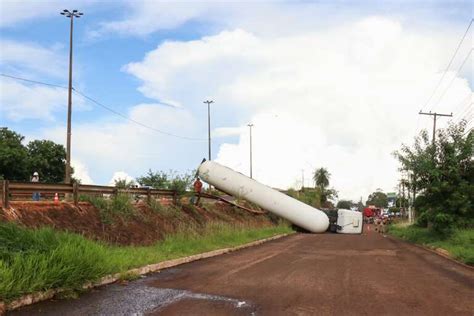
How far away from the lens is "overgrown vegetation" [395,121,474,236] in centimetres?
2383

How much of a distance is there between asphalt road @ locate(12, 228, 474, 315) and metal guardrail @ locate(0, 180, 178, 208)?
4790 millimetres

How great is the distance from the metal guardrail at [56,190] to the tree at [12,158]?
46.7 m

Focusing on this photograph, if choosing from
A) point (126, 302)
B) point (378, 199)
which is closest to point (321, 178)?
point (378, 199)

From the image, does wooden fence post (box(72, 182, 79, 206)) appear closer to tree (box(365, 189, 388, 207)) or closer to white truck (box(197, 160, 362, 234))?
white truck (box(197, 160, 362, 234))

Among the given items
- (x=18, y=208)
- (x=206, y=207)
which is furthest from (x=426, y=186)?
(x=18, y=208)

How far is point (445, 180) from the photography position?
24.8 m

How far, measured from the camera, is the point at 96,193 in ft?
58.9

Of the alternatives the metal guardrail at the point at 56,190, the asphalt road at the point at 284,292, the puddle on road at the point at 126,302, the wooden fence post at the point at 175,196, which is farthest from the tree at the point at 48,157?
the puddle on road at the point at 126,302

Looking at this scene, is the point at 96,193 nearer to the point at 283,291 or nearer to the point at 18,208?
the point at 18,208

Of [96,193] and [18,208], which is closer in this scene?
[18,208]

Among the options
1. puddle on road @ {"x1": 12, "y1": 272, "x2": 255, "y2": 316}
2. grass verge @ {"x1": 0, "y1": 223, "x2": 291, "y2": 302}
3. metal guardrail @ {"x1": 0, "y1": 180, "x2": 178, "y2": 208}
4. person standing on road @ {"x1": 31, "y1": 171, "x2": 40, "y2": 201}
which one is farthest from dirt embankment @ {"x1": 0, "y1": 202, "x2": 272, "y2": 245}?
puddle on road @ {"x1": 12, "y1": 272, "x2": 255, "y2": 316}

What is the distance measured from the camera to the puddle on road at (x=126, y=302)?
7723 mm

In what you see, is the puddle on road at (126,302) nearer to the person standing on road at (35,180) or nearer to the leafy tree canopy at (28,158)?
the person standing on road at (35,180)

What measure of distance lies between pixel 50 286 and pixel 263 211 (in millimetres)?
31778
